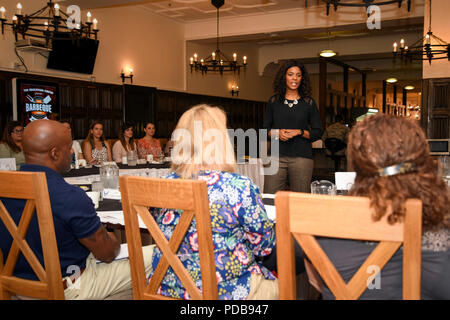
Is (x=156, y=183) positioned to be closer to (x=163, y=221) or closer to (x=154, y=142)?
(x=163, y=221)

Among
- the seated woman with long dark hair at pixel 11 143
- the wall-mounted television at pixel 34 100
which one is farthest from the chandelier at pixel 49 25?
the wall-mounted television at pixel 34 100

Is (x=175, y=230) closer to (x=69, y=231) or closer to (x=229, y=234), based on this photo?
(x=229, y=234)

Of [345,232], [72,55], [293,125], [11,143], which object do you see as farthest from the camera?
[72,55]

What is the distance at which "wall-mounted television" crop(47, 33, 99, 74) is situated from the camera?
7535mm

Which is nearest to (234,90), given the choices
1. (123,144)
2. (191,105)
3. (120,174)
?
(191,105)

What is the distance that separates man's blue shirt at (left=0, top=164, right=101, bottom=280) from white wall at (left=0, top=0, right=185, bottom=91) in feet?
19.5

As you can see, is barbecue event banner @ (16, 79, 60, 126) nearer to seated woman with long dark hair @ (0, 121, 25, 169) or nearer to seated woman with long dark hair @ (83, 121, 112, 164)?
seated woman with long dark hair @ (83, 121, 112, 164)

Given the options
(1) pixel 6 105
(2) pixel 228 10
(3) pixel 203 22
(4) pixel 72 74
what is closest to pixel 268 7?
(2) pixel 228 10

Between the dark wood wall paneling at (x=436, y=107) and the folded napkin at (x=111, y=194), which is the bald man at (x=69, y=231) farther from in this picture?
the dark wood wall paneling at (x=436, y=107)

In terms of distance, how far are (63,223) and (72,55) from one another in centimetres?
683

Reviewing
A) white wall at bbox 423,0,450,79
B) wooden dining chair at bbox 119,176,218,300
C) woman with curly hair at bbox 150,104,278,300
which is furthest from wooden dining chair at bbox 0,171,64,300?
white wall at bbox 423,0,450,79

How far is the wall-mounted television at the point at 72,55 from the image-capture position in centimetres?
754

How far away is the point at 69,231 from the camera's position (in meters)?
1.74
